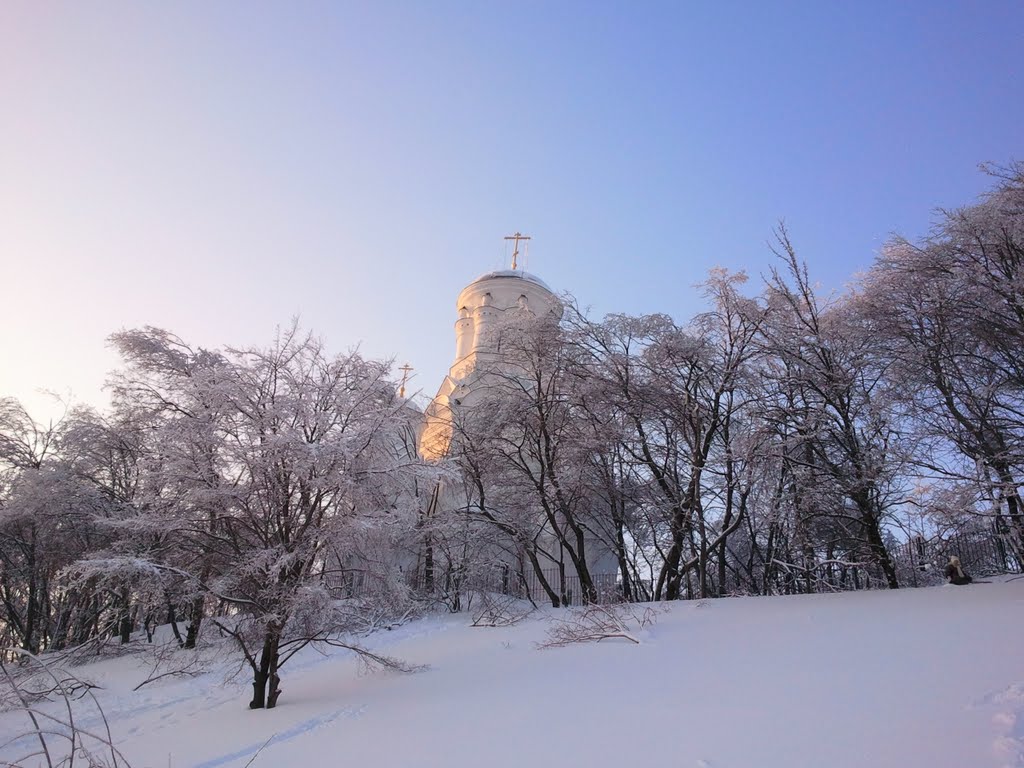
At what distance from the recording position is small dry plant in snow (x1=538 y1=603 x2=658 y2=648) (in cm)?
1014

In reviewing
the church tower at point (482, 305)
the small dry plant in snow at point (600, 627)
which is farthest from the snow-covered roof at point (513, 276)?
the small dry plant in snow at point (600, 627)

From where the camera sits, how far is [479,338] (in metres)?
28.5

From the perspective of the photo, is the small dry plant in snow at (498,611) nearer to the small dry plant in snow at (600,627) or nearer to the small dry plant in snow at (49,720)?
the small dry plant in snow at (600,627)

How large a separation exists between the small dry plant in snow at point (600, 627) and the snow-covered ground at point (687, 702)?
200mm

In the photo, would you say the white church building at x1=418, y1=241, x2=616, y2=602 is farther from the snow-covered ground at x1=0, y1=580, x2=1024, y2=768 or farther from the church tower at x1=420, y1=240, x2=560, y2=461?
the snow-covered ground at x1=0, y1=580, x2=1024, y2=768

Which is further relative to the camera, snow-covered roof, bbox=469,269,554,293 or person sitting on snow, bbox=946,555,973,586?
snow-covered roof, bbox=469,269,554,293

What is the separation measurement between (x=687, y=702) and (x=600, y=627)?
3.86 meters

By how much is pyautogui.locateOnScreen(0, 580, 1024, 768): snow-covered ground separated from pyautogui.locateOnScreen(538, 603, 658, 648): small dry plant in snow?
0.66 ft

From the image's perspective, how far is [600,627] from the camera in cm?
1023

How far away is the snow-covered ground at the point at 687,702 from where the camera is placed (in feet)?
16.4

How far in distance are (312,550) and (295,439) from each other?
61.1 inches

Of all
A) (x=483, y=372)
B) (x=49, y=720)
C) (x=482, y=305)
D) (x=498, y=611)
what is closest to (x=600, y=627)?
(x=498, y=611)

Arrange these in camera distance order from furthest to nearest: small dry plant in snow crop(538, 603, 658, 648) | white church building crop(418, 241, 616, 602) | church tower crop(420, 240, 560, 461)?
church tower crop(420, 240, 560, 461), white church building crop(418, 241, 616, 602), small dry plant in snow crop(538, 603, 658, 648)

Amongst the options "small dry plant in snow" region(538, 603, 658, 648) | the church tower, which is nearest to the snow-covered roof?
the church tower
